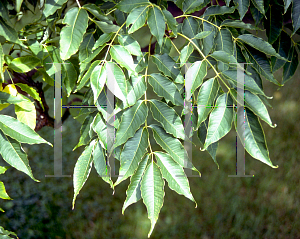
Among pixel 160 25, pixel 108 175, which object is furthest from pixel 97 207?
pixel 160 25

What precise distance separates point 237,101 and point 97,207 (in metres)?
2.44

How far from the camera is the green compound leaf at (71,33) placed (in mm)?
614

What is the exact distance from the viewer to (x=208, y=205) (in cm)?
269

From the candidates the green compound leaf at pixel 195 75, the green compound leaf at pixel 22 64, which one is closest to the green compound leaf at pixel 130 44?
the green compound leaf at pixel 195 75

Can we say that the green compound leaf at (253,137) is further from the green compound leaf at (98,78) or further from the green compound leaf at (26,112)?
the green compound leaf at (26,112)

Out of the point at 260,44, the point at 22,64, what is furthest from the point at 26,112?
the point at 260,44

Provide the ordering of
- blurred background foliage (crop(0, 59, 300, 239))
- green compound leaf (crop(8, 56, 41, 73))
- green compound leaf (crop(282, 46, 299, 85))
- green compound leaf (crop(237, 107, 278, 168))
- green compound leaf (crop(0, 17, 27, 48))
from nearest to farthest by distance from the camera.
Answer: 1. green compound leaf (crop(237, 107, 278, 168))
2. green compound leaf (crop(0, 17, 27, 48))
3. green compound leaf (crop(8, 56, 41, 73))
4. green compound leaf (crop(282, 46, 299, 85))
5. blurred background foliage (crop(0, 59, 300, 239))

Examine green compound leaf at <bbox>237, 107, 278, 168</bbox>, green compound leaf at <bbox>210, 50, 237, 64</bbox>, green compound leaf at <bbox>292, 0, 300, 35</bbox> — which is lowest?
green compound leaf at <bbox>237, 107, 278, 168</bbox>

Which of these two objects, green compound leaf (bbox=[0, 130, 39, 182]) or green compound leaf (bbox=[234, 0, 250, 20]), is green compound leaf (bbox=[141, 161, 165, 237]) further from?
green compound leaf (bbox=[234, 0, 250, 20])

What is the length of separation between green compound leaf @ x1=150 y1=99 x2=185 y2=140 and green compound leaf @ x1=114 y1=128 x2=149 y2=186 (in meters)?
0.05

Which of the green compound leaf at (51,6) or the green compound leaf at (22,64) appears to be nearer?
the green compound leaf at (51,6)

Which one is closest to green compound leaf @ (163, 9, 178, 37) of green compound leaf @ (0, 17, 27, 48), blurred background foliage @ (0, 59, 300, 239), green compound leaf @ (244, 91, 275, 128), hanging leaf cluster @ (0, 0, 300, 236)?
hanging leaf cluster @ (0, 0, 300, 236)

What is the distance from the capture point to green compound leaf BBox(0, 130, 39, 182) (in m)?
0.63

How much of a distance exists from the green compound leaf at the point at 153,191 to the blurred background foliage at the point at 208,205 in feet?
6.98
